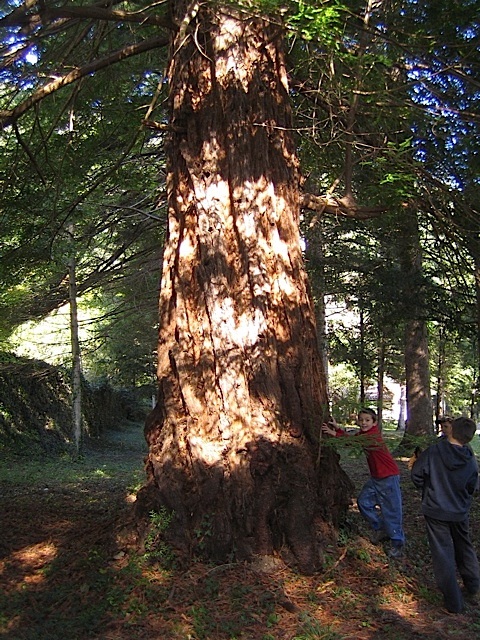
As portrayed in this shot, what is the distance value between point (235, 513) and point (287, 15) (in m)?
4.44

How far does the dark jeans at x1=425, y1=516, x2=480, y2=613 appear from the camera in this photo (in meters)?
4.88

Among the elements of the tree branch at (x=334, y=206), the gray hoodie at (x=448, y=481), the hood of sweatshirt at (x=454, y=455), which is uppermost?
the tree branch at (x=334, y=206)

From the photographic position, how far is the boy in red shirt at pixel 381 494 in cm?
583

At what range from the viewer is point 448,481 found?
519cm

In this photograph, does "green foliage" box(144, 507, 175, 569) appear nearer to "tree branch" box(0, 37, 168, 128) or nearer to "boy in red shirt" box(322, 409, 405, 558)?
"boy in red shirt" box(322, 409, 405, 558)

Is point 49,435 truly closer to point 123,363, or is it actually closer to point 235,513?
point 123,363

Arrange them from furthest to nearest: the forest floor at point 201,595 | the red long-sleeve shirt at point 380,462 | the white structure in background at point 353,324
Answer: the white structure in background at point 353,324
the red long-sleeve shirt at point 380,462
the forest floor at point 201,595

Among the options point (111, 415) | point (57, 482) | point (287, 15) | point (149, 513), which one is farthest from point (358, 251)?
point (111, 415)

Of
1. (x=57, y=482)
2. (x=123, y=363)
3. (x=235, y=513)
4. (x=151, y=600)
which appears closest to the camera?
(x=151, y=600)

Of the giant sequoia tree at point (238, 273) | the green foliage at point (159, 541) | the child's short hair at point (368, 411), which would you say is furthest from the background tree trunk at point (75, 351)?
the child's short hair at point (368, 411)

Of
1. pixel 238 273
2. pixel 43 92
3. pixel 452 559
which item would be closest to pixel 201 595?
pixel 452 559

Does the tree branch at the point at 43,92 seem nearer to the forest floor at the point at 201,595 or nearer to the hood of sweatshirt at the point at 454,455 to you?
the forest floor at the point at 201,595

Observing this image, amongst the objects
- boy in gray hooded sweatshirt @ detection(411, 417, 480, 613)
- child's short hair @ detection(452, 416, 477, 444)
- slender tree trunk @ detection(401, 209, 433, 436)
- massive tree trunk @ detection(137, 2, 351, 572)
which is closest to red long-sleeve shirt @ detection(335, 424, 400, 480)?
massive tree trunk @ detection(137, 2, 351, 572)

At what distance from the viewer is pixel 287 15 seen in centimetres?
537
